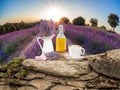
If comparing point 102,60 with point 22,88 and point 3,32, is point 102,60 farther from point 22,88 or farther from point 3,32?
point 3,32

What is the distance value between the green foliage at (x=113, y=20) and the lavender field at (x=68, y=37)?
15 centimetres

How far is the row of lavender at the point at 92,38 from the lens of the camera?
566 cm

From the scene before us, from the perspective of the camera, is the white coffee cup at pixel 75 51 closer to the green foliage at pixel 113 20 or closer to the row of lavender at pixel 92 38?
the row of lavender at pixel 92 38

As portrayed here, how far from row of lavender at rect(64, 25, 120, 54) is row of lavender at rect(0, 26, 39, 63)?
1.59 feet

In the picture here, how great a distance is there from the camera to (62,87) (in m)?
4.58

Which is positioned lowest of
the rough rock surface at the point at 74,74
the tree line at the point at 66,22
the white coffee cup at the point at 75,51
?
the rough rock surface at the point at 74,74

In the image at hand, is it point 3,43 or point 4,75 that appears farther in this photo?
point 3,43

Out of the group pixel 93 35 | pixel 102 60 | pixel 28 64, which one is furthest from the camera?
pixel 93 35

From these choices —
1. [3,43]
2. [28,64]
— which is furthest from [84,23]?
[28,64]

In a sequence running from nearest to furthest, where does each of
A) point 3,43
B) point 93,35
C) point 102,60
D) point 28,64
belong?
point 102,60, point 28,64, point 93,35, point 3,43

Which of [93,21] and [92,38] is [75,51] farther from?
[93,21]

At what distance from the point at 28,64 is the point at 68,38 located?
1.27m

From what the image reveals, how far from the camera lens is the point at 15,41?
20.4ft

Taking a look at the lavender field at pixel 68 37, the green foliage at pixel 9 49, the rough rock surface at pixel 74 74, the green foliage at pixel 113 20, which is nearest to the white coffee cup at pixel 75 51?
the rough rock surface at pixel 74 74
